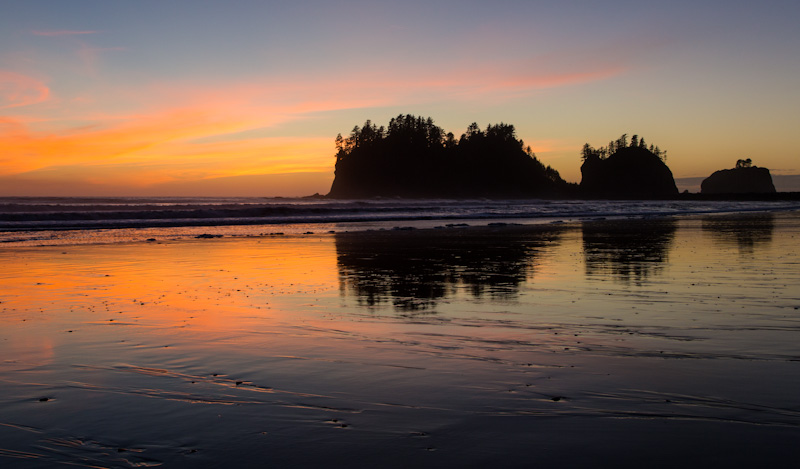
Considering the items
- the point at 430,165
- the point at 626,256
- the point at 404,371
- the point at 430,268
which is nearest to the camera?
the point at 404,371

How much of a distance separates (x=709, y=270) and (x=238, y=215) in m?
37.4

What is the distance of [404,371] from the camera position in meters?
5.39

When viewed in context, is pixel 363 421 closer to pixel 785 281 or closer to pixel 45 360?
pixel 45 360

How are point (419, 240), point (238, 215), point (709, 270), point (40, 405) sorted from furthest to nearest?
point (238, 215)
point (419, 240)
point (709, 270)
point (40, 405)

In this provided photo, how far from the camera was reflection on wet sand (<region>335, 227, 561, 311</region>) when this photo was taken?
10.1 meters

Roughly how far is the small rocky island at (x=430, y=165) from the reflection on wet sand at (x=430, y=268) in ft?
508

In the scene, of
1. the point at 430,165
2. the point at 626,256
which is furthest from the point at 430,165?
the point at 626,256

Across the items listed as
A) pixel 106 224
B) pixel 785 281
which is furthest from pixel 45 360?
pixel 106 224

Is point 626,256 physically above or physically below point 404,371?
below

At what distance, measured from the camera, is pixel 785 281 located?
10.6m

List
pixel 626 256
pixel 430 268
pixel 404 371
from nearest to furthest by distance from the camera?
pixel 404 371, pixel 430 268, pixel 626 256

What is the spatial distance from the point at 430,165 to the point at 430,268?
564 feet

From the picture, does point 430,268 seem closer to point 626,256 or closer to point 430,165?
point 626,256

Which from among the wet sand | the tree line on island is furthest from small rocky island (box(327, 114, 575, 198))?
the wet sand
